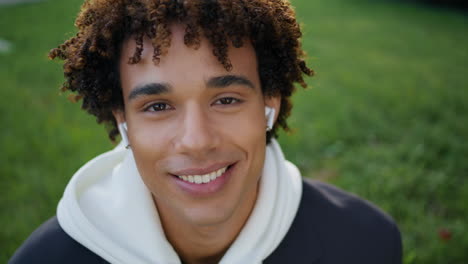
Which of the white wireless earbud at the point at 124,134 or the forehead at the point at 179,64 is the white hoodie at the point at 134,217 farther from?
the forehead at the point at 179,64

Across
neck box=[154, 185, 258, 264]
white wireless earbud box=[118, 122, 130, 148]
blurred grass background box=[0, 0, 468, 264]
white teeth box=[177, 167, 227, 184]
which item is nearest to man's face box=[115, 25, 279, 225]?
white teeth box=[177, 167, 227, 184]

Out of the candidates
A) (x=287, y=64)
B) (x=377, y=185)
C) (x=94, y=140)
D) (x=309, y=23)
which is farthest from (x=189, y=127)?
(x=309, y=23)

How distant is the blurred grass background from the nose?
0.95 meters

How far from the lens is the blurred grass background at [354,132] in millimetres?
3570

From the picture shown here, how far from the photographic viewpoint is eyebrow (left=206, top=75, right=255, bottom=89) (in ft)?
6.22

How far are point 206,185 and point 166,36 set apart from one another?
747mm

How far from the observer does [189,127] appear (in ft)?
6.11

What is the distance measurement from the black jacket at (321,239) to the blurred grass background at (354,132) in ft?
3.15

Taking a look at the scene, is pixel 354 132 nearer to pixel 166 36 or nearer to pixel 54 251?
pixel 166 36

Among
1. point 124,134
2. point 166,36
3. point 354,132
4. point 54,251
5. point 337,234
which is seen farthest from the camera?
point 354,132

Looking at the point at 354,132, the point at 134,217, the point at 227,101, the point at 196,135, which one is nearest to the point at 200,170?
the point at 196,135

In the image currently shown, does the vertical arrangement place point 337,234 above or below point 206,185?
below

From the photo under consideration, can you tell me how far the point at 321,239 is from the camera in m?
2.32

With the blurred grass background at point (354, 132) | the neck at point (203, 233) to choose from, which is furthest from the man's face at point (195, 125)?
the blurred grass background at point (354, 132)
